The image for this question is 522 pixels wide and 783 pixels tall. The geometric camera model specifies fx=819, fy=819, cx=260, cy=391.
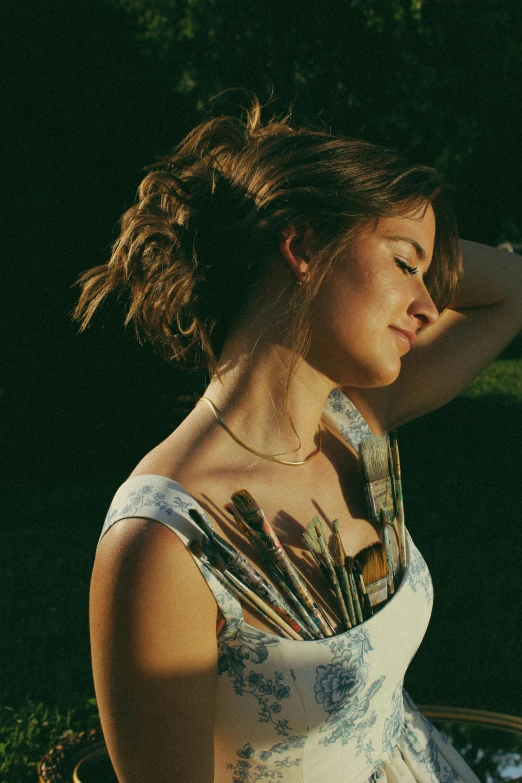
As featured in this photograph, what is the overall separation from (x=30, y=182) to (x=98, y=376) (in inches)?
82.8

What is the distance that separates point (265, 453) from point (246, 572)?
39 cm

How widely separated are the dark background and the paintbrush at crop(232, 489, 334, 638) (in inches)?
129

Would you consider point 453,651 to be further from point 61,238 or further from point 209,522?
point 61,238

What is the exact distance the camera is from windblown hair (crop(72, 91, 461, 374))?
198 centimetres

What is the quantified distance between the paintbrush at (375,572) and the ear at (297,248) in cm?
70

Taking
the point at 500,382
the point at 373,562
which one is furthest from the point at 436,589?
the point at 500,382

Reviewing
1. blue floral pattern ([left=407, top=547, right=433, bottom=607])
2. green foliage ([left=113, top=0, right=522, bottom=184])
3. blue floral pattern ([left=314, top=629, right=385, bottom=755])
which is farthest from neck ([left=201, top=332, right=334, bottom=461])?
green foliage ([left=113, top=0, right=522, bottom=184])

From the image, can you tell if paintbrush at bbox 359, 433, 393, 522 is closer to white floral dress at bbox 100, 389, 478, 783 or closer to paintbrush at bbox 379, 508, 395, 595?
paintbrush at bbox 379, 508, 395, 595

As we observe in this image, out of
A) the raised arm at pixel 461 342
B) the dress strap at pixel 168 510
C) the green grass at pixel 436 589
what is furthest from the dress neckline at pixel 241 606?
the green grass at pixel 436 589

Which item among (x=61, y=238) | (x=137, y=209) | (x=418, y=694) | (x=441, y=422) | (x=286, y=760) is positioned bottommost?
(x=441, y=422)

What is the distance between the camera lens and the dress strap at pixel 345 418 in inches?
95.2

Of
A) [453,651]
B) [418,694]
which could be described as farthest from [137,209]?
[453,651]

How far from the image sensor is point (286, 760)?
5.97ft

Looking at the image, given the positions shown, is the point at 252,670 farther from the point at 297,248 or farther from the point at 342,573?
the point at 297,248
